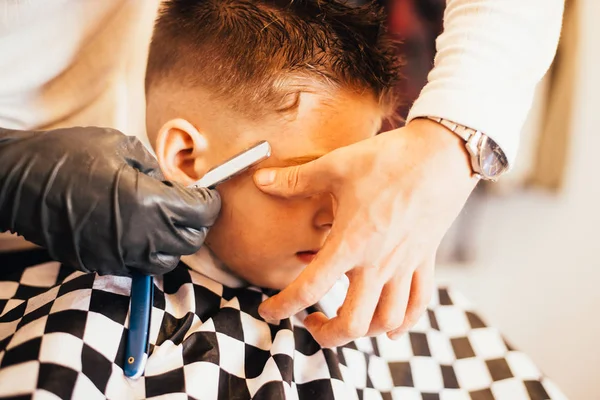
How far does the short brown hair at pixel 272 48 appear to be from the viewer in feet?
2.86

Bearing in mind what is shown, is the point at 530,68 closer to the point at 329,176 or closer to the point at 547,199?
the point at 329,176

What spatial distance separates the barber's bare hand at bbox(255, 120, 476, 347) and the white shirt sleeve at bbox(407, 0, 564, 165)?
0.04m

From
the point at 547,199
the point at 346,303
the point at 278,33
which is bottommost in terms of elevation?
the point at 547,199

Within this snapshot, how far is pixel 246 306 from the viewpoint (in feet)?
3.03

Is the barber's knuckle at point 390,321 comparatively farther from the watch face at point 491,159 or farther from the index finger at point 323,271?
the watch face at point 491,159

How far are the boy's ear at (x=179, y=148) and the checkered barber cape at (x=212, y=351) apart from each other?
17 centimetres

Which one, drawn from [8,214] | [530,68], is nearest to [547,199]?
[530,68]

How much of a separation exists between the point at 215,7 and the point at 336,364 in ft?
2.14

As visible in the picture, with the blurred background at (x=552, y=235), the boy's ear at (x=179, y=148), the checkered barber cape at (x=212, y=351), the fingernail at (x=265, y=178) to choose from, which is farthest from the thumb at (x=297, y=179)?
the blurred background at (x=552, y=235)

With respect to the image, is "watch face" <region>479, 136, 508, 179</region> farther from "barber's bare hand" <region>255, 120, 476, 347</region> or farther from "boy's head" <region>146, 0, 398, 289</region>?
"boy's head" <region>146, 0, 398, 289</region>

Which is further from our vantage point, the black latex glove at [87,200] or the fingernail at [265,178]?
the fingernail at [265,178]

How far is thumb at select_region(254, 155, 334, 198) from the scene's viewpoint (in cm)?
73

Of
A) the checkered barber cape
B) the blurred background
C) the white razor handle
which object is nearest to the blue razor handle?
the checkered barber cape

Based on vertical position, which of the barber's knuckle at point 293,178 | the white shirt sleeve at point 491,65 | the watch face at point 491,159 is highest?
the white shirt sleeve at point 491,65
